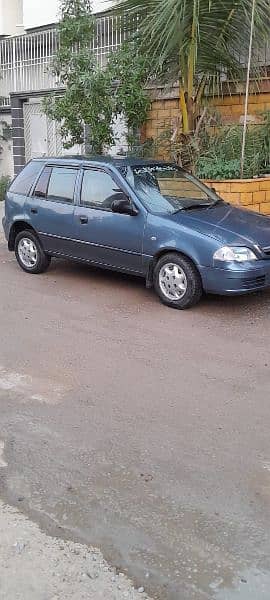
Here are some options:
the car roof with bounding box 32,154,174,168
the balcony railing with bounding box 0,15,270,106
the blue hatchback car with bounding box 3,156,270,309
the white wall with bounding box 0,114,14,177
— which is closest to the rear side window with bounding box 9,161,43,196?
the blue hatchback car with bounding box 3,156,270,309

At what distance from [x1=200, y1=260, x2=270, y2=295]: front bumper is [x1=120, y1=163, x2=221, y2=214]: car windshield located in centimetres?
100

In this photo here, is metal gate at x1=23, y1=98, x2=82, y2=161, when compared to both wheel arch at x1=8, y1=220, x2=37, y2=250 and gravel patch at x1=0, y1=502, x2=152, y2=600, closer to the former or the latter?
wheel arch at x1=8, y1=220, x2=37, y2=250

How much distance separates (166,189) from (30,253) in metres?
2.11

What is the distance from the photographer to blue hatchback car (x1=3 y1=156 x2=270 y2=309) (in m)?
6.68

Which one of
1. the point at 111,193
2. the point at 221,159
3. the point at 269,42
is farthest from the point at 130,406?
the point at 269,42

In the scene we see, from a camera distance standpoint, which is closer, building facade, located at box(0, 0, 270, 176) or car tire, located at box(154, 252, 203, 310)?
car tire, located at box(154, 252, 203, 310)

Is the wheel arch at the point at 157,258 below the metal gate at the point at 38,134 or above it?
below

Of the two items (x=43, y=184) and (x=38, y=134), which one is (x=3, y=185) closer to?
(x=38, y=134)

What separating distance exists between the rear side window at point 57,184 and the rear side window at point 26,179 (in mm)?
156

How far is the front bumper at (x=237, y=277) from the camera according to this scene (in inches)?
257

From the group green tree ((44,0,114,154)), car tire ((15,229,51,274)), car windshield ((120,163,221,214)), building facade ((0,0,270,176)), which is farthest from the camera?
building facade ((0,0,270,176))

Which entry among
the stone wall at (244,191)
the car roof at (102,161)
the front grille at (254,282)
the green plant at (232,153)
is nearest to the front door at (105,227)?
the car roof at (102,161)

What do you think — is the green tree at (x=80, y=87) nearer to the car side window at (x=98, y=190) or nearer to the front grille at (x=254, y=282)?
the car side window at (x=98, y=190)

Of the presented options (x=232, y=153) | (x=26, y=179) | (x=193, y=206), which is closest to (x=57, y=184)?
(x=26, y=179)
